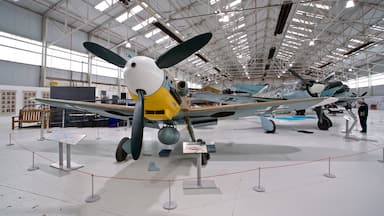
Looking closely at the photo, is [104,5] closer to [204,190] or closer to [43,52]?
[43,52]

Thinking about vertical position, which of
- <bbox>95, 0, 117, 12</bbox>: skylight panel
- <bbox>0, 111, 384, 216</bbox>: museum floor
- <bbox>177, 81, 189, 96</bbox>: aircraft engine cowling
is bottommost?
<bbox>0, 111, 384, 216</bbox>: museum floor

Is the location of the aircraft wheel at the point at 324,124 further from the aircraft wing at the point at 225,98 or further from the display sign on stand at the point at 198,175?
the display sign on stand at the point at 198,175

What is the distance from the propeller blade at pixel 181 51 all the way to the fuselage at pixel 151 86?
0.15 metres

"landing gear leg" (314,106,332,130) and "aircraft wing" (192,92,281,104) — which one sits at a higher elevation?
"aircraft wing" (192,92,281,104)

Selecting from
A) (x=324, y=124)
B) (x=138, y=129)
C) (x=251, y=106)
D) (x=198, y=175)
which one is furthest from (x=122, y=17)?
(x=324, y=124)

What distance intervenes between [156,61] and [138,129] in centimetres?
110

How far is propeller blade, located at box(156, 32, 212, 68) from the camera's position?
271 centimetres

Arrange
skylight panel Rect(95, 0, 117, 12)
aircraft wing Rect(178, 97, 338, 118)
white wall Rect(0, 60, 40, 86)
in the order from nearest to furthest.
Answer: aircraft wing Rect(178, 97, 338, 118) → white wall Rect(0, 60, 40, 86) → skylight panel Rect(95, 0, 117, 12)

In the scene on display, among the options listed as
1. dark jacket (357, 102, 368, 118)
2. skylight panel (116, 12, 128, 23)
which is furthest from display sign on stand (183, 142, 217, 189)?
skylight panel (116, 12, 128, 23)

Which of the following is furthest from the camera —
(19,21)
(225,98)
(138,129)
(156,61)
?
(19,21)

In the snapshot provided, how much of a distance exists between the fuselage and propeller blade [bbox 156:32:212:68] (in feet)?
0.51

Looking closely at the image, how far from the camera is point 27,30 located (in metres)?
12.5

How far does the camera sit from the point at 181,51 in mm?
2744

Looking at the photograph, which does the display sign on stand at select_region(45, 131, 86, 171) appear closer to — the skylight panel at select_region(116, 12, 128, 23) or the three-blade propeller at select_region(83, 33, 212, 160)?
the three-blade propeller at select_region(83, 33, 212, 160)
